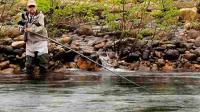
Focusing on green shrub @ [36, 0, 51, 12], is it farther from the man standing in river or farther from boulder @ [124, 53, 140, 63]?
the man standing in river

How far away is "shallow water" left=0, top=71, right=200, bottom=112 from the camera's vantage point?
33.5 ft

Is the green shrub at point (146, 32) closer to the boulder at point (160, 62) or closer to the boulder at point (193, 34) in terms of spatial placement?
the boulder at point (193, 34)

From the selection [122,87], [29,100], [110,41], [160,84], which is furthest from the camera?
[110,41]

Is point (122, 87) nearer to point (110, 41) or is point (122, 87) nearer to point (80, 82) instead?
point (80, 82)

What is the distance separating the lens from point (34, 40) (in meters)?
18.1

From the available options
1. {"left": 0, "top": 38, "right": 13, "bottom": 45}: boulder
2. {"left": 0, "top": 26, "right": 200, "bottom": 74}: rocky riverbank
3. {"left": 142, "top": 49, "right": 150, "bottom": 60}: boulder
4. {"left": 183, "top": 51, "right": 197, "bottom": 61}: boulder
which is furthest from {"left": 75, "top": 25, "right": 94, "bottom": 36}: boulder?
{"left": 183, "top": 51, "right": 197, "bottom": 61}: boulder

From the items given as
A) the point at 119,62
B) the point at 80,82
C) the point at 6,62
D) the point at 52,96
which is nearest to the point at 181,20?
the point at 119,62

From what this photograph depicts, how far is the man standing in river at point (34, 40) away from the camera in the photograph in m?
17.5

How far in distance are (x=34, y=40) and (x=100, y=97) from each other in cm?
657

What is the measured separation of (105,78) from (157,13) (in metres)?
9.56

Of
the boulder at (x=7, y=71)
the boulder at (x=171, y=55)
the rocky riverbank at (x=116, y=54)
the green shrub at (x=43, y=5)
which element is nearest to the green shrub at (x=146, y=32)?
the rocky riverbank at (x=116, y=54)

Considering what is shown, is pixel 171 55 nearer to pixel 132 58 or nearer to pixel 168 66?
pixel 168 66

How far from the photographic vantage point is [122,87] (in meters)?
14.1

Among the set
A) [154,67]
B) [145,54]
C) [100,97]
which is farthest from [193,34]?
[100,97]
